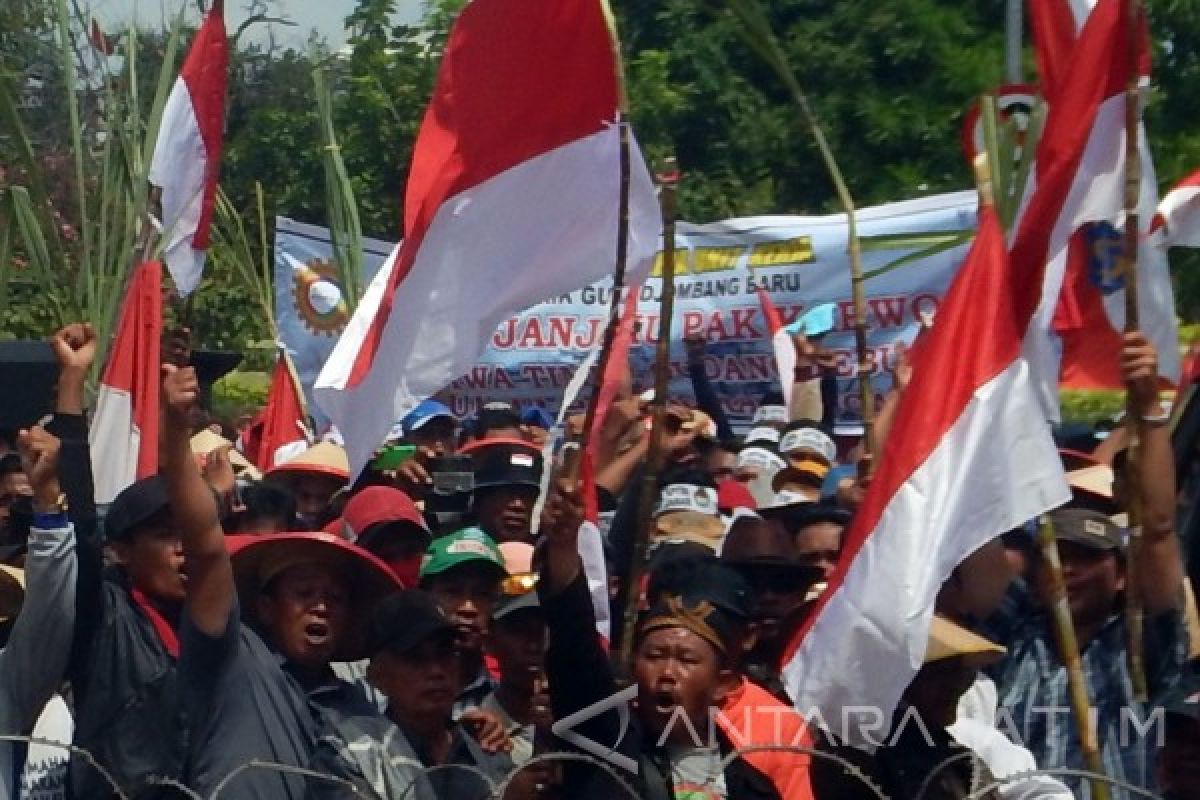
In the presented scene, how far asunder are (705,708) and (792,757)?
21 cm

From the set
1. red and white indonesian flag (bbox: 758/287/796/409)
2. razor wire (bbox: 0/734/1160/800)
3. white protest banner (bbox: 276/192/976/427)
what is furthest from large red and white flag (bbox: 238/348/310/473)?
razor wire (bbox: 0/734/1160/800)

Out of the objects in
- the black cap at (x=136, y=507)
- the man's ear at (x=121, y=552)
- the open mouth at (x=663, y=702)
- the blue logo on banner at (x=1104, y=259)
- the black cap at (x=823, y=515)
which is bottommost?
the open mouth at (x=663, y=702)

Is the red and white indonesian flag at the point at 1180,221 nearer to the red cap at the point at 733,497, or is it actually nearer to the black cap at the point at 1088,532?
the black cap at the point at 1088,532

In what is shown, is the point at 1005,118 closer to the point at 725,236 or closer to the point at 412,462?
the point at 412,462

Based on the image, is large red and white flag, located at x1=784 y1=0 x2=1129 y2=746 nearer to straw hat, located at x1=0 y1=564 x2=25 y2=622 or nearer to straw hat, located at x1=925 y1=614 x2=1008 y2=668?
straw hat, located at x1=925 y1=614 x2=1008 y2=668

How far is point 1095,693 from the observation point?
233 inches

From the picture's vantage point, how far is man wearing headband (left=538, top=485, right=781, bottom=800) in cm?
499

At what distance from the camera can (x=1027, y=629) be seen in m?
6.32

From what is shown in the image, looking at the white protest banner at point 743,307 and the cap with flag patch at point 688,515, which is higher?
the white protest banner at point 743,307

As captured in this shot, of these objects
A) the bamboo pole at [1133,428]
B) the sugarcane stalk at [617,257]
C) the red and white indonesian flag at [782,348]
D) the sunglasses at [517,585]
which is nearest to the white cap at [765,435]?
the red and white indonesian flag at [782,348]

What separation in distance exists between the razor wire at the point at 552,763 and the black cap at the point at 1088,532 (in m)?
1.05

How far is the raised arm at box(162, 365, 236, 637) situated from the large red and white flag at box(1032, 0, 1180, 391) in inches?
66.0

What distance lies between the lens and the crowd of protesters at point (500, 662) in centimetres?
505

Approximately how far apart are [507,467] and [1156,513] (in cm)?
321
